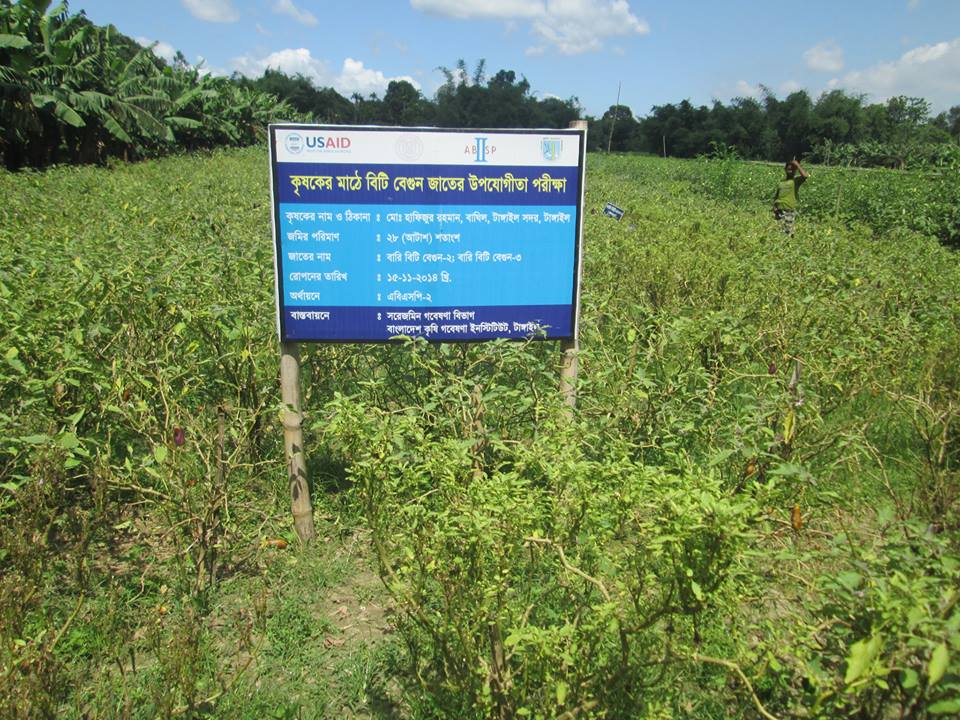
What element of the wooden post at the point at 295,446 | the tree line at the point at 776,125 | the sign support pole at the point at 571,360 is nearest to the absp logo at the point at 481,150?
the sign support pole at the point at 571,360

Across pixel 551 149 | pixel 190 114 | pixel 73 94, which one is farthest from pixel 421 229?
pixel 190 114

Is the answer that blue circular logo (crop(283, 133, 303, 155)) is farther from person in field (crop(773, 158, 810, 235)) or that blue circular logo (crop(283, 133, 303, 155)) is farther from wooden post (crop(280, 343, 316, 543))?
person in field (crop(773, 158, 810, 235))

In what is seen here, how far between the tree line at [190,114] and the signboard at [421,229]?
2675 millimetres

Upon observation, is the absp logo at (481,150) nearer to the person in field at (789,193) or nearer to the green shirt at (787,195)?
the person in field at (789,193)

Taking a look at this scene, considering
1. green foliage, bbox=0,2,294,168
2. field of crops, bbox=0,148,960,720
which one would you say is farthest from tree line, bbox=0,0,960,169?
field of crops, bbox=0,148,960,720

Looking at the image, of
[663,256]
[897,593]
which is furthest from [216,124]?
[897,593]

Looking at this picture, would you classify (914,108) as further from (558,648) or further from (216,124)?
(558,648)

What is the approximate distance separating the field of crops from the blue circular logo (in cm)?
98

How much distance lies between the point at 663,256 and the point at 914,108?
6502 cm

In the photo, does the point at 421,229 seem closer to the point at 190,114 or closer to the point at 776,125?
the point at 190,114

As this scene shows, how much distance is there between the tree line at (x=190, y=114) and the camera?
19172 millimetres

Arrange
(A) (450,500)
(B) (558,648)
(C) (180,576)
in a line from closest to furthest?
1. (B) (558,648)
2. (A) (450,500)
3. (C) (180,576)

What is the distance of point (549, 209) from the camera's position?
3535 millimetres

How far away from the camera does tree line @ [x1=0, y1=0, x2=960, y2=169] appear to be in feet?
62.9
